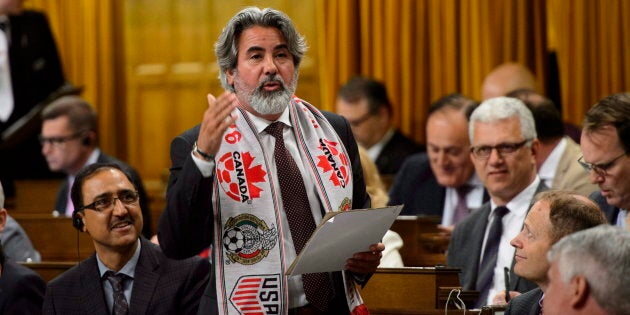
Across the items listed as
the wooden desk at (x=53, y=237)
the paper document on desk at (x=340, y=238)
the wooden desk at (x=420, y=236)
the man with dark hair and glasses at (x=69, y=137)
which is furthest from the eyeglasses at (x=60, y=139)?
the paper document on desk at (x=340, y=238)

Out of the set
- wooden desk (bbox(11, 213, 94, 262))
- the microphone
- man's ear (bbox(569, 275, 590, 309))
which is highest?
man's ear (bbox(569, 275, 590, 309))

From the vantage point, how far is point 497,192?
5324 mm

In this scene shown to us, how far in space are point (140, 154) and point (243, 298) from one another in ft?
18.9

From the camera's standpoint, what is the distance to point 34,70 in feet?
28.7

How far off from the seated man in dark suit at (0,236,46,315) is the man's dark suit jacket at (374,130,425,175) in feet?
10.7

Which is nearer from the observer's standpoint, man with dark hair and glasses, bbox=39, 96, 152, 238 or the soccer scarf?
the soccer scarf

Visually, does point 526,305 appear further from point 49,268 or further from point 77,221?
point 49,268

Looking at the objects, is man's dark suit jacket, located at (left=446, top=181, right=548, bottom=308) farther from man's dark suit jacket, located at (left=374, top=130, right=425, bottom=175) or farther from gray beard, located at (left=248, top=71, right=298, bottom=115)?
man's dark suit jacket, located at (left=374, top=130, right=425, bottom=175)

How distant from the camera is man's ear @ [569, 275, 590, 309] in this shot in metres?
3.01

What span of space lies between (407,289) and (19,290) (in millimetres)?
1584

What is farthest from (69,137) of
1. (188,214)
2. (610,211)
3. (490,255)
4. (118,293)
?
(188,214)

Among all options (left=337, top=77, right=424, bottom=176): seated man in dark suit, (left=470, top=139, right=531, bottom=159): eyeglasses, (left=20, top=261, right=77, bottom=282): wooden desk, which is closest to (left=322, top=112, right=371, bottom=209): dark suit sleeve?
(left=470, top=139, right=531, bottom=159): eyeglasses

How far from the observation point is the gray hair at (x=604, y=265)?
2990 mm

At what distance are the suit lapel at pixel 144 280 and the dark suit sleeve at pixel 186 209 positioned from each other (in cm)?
89
